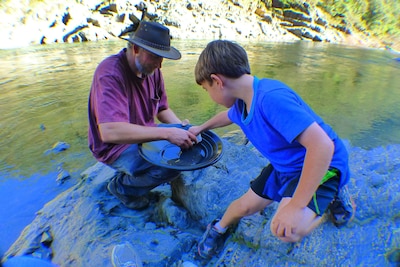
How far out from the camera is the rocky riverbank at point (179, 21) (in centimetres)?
1491

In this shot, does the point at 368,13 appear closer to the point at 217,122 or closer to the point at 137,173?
the point at 217,122

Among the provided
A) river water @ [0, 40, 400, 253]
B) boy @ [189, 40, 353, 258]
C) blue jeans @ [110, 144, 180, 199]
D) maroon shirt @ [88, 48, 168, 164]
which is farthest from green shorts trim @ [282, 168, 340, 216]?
river water @ [0, 40, 400, 253]

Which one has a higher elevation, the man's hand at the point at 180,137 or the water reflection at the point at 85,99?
the man's hand at the point at 180,137

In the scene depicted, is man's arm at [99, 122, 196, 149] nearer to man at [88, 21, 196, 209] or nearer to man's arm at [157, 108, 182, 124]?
man at [88, 21, 196, 209]

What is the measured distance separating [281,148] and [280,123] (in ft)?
0.85

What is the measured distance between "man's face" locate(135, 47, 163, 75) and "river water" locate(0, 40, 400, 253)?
195 cm

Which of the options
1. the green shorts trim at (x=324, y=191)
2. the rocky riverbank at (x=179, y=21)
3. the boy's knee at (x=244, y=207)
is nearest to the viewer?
the green shorts trim at (x=324, y=191)

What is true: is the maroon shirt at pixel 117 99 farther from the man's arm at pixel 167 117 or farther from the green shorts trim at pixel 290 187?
the green shorts trim at pixel 290 187

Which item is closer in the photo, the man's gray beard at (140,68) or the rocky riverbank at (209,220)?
the rocky riverbank at (209,220)

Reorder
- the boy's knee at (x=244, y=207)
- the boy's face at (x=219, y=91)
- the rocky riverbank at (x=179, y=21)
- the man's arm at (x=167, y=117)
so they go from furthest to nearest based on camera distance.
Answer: the rocky riverbank at (x=179, y=21), the man's arm at (x=167, y=117), the boy's knee at (x=244, y=207), the boy's face at (x=219, y=91)

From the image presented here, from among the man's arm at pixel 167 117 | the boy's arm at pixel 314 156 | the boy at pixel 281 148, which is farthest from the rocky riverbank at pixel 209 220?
the man's arm at pixel 167 117

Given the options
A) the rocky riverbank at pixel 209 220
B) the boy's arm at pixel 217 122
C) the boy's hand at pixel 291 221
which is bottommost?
the rocky riverbank at pixel 209 220

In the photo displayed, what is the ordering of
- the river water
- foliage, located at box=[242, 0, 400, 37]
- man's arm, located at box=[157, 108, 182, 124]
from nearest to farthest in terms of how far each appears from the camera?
man's arm, located at box=[157, 108, 182, 124], the river water, foliage, located at box=[242, 0, 400, 37]

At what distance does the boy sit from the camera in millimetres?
1327
